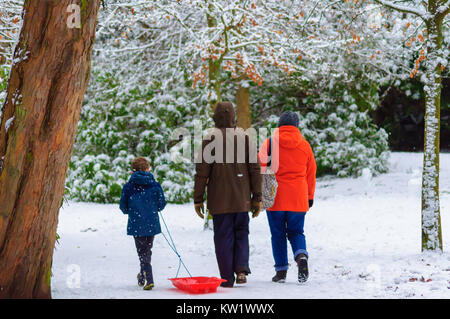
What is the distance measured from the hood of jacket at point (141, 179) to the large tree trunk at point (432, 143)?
3598mm

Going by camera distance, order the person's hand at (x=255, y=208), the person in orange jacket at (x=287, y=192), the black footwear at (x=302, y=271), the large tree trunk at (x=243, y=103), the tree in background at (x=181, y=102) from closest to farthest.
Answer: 1. the person's hand at (x=255, y=208)
2. the black footwear at (x=302, y=271)
3. the person in orange jacket at (x=287, y=192)
4. the tree in background at (x=181, y=102)
5. the large tree trunk at (x=243, y=103)

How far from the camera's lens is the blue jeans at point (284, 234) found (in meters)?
6.12

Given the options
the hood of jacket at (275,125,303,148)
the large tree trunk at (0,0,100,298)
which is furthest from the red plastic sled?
the hood of jacket at (275,125,303,148)

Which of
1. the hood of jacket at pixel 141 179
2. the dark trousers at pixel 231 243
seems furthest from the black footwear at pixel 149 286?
the hood of jacket at pixel 141 179

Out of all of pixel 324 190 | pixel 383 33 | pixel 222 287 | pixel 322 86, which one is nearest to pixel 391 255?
pixel 222 287

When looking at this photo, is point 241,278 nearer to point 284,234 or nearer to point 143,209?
point 284,234

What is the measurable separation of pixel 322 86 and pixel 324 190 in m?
3.14

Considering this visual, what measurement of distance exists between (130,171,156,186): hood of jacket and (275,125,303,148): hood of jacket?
1559 mm

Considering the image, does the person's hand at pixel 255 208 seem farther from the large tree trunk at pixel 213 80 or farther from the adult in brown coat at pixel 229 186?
the large tree trunk at pixel 213 80

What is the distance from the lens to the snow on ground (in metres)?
5.42

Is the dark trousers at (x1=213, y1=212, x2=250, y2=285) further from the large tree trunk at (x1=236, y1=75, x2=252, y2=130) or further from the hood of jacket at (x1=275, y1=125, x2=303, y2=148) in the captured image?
the large tree trunk at (x1=236, y1=75, x2=252, y2=130)

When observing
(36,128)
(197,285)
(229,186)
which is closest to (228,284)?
(197,285)

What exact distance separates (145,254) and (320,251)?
3545mm

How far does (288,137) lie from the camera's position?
6.18m
